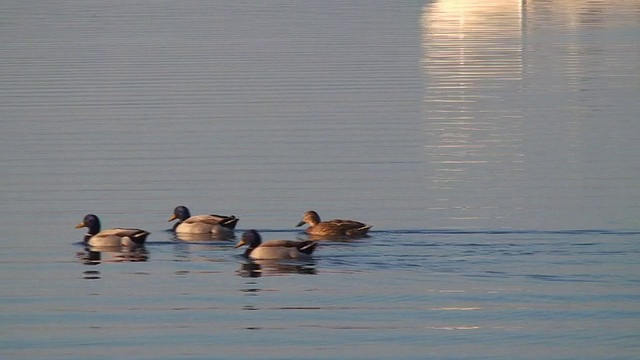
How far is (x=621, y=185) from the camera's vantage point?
2464 centimetres

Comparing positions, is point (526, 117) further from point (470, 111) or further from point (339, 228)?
point (339, 228)

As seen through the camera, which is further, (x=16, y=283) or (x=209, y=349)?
(x=16, y=283)

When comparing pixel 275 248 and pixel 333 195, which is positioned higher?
pixel 333 195

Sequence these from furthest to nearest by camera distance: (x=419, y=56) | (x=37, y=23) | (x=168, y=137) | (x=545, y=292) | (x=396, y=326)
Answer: (x=37, y=23) → (x=419, y=56) → (x=168, y=137) → (x=545, y=292) → (x=396, y=326)

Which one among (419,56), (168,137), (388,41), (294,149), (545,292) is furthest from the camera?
(388,41)

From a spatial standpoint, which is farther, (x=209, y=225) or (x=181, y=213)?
(x=181, y=213)

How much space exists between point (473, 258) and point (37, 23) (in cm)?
4972

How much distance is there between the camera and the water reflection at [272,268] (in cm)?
1916

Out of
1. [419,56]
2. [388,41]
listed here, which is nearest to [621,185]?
[419,56]

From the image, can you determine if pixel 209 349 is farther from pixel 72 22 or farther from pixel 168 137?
pixel 72 22

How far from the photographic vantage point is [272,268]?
1955 cm

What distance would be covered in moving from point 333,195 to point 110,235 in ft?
15.9

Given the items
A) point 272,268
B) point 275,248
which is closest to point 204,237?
point 275,248

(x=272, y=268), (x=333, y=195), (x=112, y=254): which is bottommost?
(x=272, y=268)
